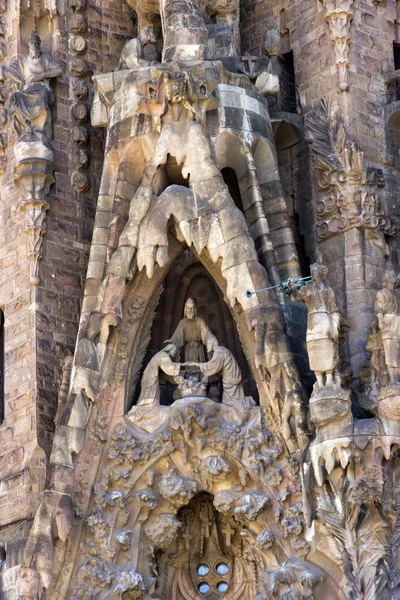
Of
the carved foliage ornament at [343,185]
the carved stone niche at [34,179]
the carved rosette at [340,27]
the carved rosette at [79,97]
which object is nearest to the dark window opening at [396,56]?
the carved rosette at [340,27]

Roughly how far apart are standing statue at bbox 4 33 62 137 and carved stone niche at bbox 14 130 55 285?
24cm

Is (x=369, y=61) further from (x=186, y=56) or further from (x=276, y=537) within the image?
(x=276, y=537)

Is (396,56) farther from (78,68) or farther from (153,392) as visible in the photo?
(153,392)

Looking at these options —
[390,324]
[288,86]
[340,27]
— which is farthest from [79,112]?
[390,324]

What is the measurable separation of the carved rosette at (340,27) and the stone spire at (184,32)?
59.5 inches

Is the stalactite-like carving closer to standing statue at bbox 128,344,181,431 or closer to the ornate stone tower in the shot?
the ornate stone tower

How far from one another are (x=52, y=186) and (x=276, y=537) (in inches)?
205

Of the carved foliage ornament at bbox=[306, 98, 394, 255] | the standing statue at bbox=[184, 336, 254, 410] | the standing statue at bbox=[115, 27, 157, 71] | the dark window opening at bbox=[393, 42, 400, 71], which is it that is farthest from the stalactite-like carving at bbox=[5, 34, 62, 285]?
the dark window opening at bbox=[393, 42, 400, 71]

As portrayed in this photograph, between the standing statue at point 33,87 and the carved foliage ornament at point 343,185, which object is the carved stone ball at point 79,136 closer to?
the standing statue at point 33,87

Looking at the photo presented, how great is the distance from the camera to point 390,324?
2323cm

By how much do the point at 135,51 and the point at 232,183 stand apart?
1920mm

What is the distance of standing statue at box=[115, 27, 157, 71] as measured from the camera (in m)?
25.4

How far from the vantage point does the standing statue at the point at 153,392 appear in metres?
24.1

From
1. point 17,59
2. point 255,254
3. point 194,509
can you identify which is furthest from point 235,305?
point 17,59
